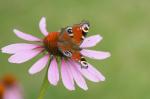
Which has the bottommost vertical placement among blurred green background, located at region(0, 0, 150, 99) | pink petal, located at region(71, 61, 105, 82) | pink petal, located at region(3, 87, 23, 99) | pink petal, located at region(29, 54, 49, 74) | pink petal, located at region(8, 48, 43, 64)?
blurred green background, located at region(0, 0, 150, 99)

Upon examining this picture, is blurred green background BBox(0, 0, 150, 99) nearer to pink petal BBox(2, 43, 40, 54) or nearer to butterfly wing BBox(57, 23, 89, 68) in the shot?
pink petal BBox(2, 43, 40, 54)

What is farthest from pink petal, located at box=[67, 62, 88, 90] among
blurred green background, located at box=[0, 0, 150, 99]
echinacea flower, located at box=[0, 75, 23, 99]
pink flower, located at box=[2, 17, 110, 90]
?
blurred green background, located at box=[0, 0, 150, 99]

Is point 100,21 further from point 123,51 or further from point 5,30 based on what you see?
point 5,30

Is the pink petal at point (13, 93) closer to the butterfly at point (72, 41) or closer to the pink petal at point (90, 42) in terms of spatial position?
the pink petal at point (90, 42)

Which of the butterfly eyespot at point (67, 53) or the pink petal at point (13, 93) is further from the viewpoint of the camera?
the pink petal at point (13, 93)

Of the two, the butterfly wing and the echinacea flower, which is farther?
the echinacea flower

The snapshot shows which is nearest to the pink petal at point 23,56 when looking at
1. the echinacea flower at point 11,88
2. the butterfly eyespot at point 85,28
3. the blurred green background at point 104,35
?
the butterfly eyespot at point 85,28

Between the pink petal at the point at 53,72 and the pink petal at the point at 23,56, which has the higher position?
the pink petal at the point at 23,56
